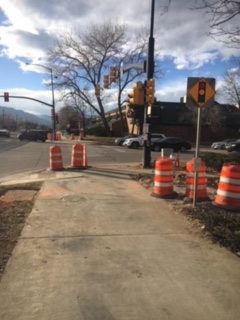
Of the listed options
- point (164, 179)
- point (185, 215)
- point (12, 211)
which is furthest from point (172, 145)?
point (12, 211)

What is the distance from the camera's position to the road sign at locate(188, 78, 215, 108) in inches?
314

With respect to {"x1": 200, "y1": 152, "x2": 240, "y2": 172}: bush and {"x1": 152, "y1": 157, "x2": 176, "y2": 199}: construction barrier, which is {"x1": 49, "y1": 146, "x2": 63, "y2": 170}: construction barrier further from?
{"x1": 152, "y1": 157, "x2": 176, "y2": 199}: construction barrier

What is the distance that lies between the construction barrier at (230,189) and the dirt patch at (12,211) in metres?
4.08

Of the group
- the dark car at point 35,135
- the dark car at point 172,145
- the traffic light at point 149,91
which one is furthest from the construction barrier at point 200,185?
the dark car at point 35,135

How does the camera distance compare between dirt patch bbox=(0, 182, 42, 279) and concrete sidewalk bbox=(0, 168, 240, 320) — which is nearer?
concrete sidewalk bbox=(0, 168, 240, 320)

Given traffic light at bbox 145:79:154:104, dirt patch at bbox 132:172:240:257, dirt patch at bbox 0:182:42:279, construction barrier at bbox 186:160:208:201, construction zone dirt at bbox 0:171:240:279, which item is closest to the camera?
dirt patch at bbox 0:182:42:279

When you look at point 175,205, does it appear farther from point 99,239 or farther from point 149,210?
point 99,239

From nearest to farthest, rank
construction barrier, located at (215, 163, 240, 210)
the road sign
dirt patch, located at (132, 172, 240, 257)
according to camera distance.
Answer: dirt patch, located at (132, 172, 240, 257)
the road sign
construction barrier, located at (215, 163, 240, 210)

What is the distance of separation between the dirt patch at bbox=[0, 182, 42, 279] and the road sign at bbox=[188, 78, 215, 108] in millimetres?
4113

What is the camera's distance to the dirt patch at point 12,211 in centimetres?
563

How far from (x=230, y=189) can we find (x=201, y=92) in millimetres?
2140

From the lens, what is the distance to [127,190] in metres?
10.8

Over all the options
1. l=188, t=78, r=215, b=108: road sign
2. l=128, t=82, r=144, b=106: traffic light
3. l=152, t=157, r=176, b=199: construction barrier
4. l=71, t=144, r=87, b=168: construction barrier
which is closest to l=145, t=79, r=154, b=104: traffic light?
l=128, t=82, r=144, b=106: traffic light

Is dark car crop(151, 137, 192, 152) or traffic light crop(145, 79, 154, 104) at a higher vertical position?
traffic light crop(145, 79, 154, 104)
